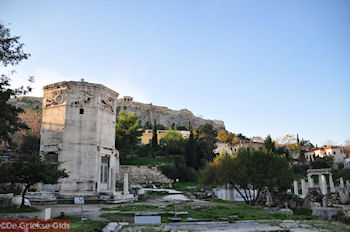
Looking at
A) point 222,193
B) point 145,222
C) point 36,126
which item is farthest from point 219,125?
point 145,222

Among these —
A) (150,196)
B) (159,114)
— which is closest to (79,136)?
(150,196)

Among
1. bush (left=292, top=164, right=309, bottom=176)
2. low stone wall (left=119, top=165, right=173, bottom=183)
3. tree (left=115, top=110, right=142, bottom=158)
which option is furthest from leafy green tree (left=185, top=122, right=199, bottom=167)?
bush (left=292, top=164, right=309, bottom=176)

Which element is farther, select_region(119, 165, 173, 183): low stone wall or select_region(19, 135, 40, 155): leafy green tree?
select_region(119, 165, 173, 183): low stone wall

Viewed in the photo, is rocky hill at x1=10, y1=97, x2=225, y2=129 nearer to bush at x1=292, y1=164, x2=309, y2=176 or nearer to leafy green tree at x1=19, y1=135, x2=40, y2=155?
leafy green tree at x1=19, y1=135, x2=40, y2=155

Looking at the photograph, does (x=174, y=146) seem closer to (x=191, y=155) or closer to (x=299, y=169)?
(x=191, y=155)

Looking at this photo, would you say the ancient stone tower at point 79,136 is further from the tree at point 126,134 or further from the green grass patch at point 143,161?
the green grass patch at point 143,161

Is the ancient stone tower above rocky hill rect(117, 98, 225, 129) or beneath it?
beneath

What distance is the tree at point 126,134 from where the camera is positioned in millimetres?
41312

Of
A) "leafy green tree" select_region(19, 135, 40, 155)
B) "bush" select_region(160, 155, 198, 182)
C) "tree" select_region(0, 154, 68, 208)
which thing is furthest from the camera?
"bush" select_region(160, 155, 198, 182)

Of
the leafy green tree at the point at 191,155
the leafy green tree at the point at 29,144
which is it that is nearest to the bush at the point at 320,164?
the leafy green tree at the point at 191,155

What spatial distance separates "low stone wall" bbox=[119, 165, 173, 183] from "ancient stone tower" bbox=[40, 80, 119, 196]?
20.4 metres

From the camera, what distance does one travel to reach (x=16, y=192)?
58.3 feet

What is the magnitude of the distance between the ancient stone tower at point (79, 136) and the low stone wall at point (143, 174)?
20.4 m

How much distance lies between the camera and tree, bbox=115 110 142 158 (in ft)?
136
